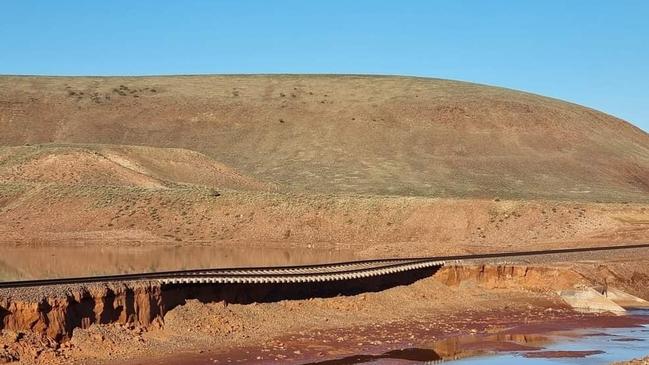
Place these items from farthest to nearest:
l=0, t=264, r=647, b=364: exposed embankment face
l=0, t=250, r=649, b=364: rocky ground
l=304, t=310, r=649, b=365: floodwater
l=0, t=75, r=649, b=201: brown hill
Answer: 1. l=0, t=75, r=649, b=201: brown hill
2. l=304, t=310, r=649, b=365: floodwater
3. l=0, t=250, r=649, b=364: rocky ground
4. l=0, t=264, r=647, b=364: exposed embankment face

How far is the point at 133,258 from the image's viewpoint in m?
44.4

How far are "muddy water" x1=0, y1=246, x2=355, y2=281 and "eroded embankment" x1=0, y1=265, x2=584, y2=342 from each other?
8.98m

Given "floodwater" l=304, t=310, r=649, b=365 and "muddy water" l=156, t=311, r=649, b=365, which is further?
"floodwater" l=304, t=310, r=649, b=365

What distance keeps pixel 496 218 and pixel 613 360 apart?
3684 cm

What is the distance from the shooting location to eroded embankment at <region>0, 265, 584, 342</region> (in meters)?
21.9

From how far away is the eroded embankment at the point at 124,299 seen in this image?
864 inches

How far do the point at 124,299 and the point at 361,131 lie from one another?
8772 centimetres

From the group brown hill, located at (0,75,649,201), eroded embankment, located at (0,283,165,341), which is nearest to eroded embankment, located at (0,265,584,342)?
eroded embankment, located at (0,283,165,341)

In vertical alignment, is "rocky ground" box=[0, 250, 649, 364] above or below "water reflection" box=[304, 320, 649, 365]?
above

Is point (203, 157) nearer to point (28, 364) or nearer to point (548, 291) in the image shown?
point (548, 291)

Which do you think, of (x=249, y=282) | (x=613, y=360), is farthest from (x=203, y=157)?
(x=613, y=360)

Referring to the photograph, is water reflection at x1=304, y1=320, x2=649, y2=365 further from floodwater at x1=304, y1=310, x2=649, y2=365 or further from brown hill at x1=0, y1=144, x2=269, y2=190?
brown hill at x1=0, y1=144, x2=269, y2=190

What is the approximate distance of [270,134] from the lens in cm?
11075

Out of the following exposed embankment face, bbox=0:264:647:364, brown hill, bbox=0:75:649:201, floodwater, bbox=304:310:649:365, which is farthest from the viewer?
brown hill, bbox=0:75:649:201
